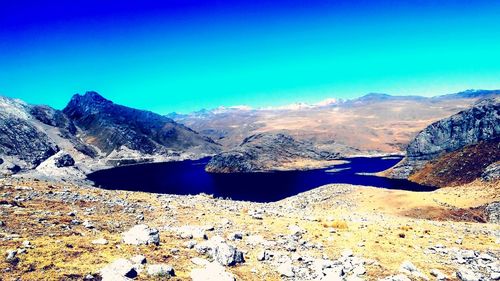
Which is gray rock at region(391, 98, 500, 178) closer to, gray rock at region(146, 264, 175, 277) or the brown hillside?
the brown hillside

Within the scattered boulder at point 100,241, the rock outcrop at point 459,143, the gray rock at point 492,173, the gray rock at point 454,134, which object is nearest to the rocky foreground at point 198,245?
the scattered boulder at point 100,241

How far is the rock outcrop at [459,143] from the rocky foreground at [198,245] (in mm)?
100369

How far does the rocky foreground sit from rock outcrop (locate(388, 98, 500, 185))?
100369 millimetres

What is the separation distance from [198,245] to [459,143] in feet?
495

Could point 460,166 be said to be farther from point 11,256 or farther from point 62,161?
point 62,161

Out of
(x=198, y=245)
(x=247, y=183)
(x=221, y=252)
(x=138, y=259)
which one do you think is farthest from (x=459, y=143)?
(x=138, y=259)

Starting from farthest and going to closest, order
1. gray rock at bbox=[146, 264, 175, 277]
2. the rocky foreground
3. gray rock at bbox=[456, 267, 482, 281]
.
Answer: gray rock at bbox=[456, 267, 482, 281] → the rocky foreground → gray rock at bbox=[146, 264, 175, 277]

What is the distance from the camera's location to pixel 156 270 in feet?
67.2

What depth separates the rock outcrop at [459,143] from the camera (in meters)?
130

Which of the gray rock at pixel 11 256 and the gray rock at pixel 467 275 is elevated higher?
the gray rock at pixel 11 256

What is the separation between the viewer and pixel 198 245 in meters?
25.5

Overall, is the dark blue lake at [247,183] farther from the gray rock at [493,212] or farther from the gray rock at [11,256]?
the gray rock at [11,256]

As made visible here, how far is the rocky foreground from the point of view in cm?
2081

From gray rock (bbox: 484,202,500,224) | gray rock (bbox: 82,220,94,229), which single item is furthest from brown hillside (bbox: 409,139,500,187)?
gray rock (bbox: 82,220,94,229)
